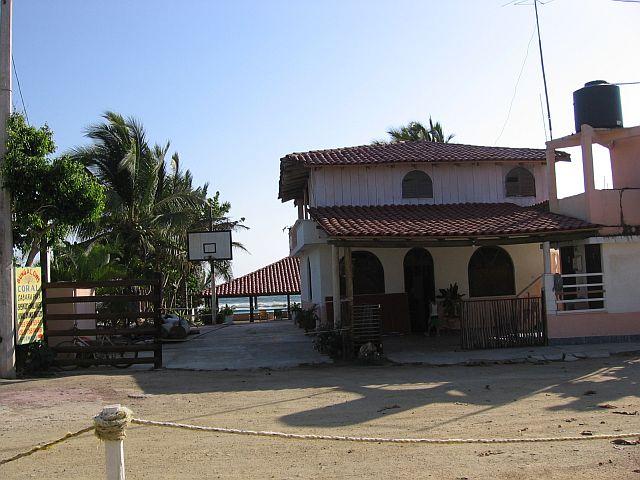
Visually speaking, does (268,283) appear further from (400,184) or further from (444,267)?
(444,267)

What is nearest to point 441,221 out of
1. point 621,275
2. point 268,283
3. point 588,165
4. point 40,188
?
point 588,165

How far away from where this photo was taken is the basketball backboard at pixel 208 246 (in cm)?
3288

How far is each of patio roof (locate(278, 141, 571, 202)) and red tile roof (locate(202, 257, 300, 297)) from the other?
17.9 m

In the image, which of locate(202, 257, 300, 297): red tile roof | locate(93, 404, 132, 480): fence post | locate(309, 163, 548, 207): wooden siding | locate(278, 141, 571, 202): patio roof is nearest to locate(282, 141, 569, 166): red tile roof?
locate(278, 141, 571, 202): patio roof

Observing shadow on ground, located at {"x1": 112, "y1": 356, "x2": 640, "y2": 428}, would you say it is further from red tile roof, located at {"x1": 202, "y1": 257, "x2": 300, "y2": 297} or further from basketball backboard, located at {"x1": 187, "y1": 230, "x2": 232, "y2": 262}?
red tile roof, located at {"x1": 202, "y1": 257, "x2": 300, "y2": 297}

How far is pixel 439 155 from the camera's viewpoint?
21.5 m

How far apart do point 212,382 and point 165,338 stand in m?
10.7

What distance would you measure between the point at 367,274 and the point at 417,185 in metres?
3.29

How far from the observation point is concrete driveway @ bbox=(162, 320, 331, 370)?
15109mm

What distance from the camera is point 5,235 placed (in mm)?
13289

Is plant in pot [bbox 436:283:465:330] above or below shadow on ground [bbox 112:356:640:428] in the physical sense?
above

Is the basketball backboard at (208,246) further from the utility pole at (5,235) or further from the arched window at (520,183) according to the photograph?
the utility pole at (5,235)

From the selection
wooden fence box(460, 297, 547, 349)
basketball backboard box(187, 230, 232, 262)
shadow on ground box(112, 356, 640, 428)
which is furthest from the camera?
basketball backboard box(187, 230, 232, 262)

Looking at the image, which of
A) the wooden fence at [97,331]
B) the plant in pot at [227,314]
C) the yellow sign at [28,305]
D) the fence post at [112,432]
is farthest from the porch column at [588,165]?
the plant in pot at [227,314]
